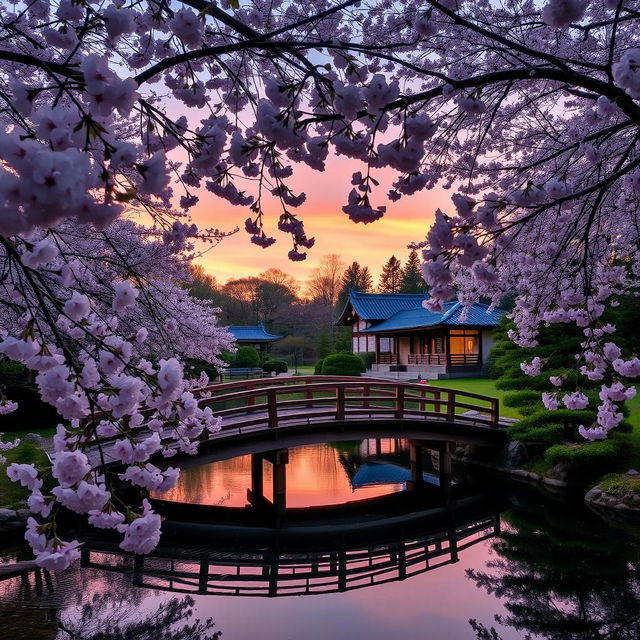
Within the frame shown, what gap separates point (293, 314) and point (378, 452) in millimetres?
26202

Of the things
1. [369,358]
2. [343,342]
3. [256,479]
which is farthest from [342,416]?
[343,342]

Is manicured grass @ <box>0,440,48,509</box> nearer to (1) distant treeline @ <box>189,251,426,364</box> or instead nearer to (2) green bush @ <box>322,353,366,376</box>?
(2) green bush @ <box>322,353,366,376</box>

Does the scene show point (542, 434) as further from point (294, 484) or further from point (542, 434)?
point (294, 484)

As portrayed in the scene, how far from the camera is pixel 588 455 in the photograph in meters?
9.11

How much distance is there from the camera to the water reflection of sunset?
401 inches

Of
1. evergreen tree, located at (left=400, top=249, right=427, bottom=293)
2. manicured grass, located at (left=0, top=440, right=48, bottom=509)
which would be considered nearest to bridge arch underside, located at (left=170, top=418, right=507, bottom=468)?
manicured grass, located at (left=0, top=440, right=48, bottom=509)

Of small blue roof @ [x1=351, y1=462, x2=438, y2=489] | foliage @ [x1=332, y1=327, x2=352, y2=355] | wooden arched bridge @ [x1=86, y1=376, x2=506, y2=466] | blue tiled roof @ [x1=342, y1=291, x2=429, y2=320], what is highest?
blue tiled roof @ [x1=342, y1=291, x2=429, y2=320]

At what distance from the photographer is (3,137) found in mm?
1202

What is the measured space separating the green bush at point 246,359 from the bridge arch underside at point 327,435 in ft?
51.0

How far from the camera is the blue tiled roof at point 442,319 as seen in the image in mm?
22719

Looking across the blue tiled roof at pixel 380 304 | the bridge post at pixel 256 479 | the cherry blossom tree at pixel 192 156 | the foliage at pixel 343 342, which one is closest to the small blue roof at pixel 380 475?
the bridge post at pixel 256 479

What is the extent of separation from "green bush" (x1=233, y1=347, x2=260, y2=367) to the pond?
15.5m

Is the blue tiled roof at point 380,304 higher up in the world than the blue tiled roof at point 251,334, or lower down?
higher up

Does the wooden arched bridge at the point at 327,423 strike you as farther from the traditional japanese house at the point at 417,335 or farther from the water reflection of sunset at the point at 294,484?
the traditional japanese house at the point at 417,335
